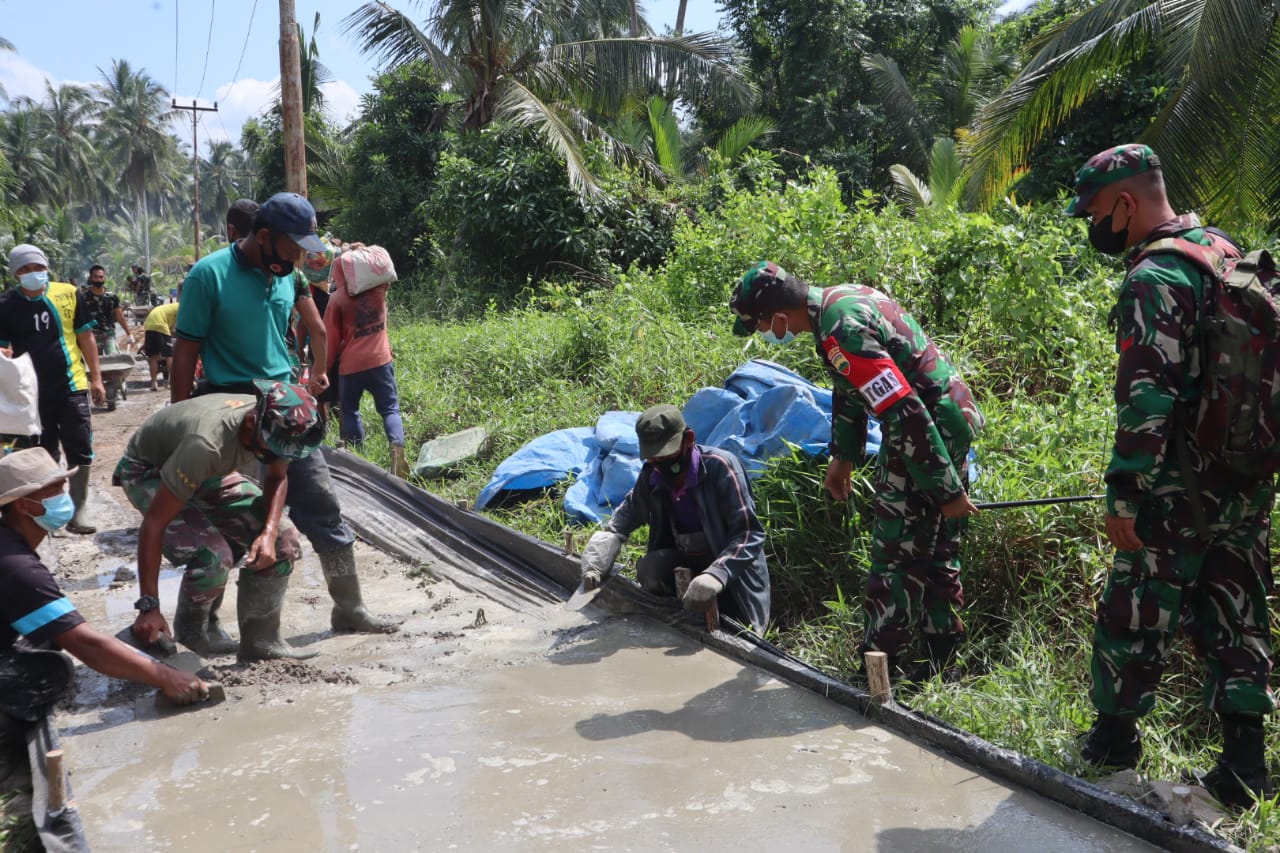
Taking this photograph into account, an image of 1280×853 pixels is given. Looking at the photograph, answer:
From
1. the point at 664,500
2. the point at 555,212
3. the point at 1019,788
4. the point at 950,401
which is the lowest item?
the point at 1019,788

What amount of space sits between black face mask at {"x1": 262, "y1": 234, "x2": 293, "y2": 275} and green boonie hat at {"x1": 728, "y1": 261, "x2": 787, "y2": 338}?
69.7 inches

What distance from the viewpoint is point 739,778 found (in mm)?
2836

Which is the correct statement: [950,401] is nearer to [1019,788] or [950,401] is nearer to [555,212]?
[1019,788]

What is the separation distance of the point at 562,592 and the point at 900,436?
2.07 meters

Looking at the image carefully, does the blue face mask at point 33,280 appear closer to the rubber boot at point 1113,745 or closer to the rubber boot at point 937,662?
Answer: the rubber boot at point 937,662

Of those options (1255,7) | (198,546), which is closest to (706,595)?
(198,546)

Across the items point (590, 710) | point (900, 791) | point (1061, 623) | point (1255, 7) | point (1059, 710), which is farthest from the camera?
point (1255, 7)

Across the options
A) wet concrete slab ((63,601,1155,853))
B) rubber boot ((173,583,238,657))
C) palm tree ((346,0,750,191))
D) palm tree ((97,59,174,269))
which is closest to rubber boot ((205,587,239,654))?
rubber boot ((173,583,238,657))

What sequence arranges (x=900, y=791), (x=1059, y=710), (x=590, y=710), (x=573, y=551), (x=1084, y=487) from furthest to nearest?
(x=573, y=551), (x=1084, y=487), (x=590, y=710), (x=1059, y=710), (x=900, y=791)

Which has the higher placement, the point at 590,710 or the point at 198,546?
the point at 198,546

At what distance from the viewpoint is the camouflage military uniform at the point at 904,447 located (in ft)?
10.6

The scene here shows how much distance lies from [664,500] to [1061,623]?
1.54 metres

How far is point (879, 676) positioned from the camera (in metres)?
3.21

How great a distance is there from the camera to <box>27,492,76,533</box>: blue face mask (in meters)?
2.95
